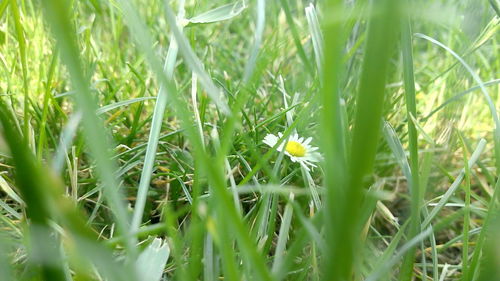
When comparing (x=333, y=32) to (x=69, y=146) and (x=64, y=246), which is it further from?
(x=69, y=146)

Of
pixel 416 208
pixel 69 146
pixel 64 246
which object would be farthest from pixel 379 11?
pixel 69 146

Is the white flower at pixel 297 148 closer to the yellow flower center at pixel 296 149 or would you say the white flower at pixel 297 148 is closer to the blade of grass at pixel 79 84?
the yellow flower center at pixel 296 149

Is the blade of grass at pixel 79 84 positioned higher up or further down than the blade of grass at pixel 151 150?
higher up

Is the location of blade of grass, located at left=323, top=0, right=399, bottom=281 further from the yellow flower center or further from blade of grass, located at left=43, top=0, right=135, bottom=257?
the yellow flower center

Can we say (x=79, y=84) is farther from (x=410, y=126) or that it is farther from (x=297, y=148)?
(x=297, y=148)

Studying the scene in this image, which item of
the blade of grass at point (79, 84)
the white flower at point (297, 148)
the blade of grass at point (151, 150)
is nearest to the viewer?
the blade of grass at point (79, 84)

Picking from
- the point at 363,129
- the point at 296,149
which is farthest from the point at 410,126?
the point at 363,129

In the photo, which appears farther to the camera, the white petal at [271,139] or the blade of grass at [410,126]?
the white petal at [271,139]

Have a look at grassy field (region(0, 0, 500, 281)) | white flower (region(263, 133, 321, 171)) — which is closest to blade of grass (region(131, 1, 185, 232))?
grassy field (region(0, 0, 500, 281))

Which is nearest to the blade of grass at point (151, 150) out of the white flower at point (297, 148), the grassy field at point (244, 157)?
the grassy field at point (244, 157)
